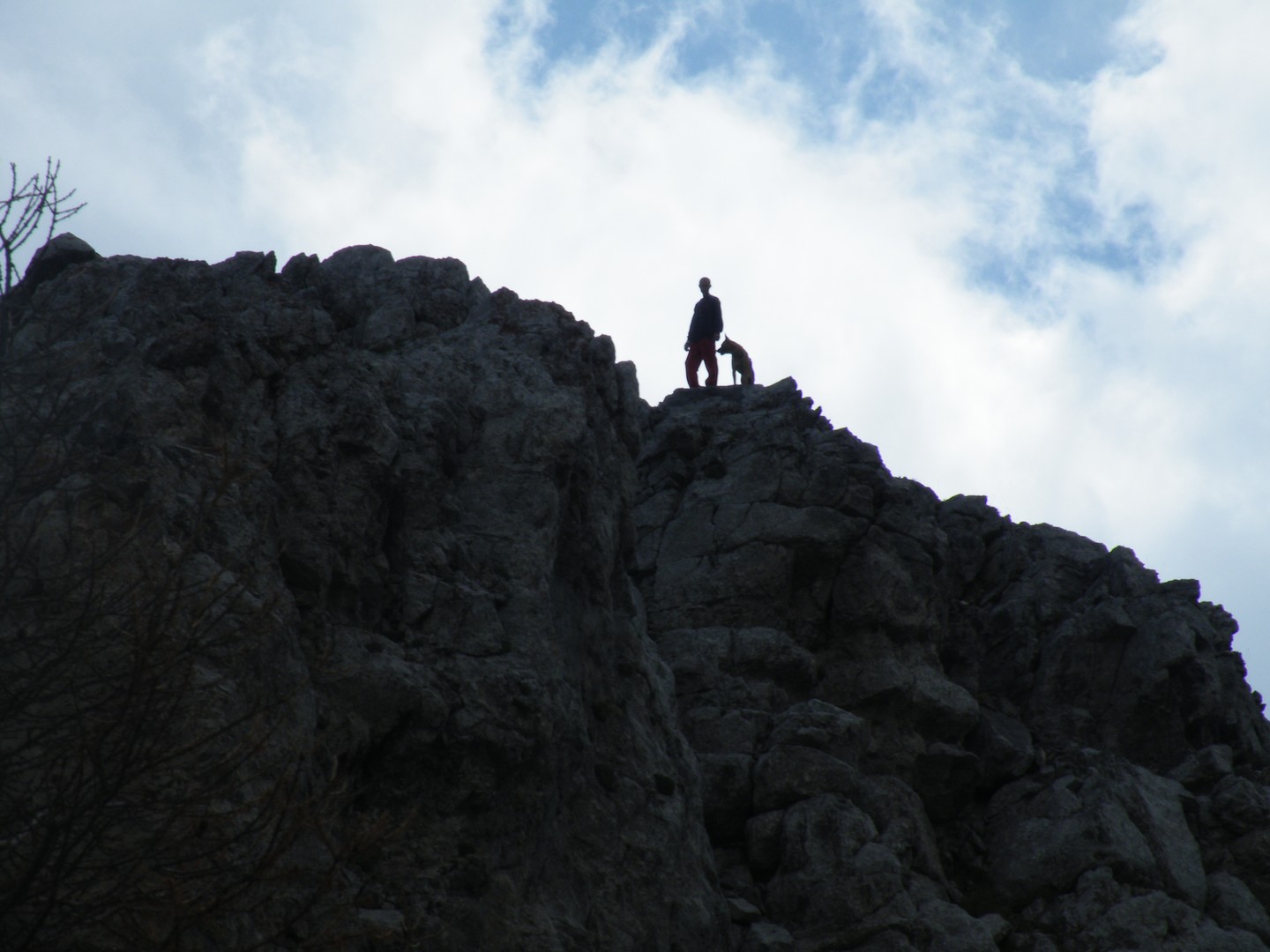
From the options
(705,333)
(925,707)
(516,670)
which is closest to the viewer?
(516,670)

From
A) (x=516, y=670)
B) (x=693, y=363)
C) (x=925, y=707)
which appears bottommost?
(x=516, y=670)

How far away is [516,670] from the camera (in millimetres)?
16656

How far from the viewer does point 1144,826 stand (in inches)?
914

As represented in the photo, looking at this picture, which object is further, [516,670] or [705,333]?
[705,333]

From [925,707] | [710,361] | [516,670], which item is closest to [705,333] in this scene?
[710,361]

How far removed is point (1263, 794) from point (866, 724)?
24.0 feet

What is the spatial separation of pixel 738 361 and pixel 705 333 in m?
1.28

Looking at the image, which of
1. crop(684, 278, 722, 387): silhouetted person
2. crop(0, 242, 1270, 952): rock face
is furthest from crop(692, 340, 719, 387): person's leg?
crop(0, 242, 1270, 952): rock face

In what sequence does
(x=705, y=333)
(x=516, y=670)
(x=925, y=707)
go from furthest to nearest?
1. (x=705, y=333)
2. (x=925, y=707)
3. (x=516, y=670)

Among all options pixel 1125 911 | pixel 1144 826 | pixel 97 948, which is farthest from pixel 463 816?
pixel 1144 826

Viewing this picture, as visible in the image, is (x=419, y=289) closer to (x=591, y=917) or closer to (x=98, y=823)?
(x=591, y=917)

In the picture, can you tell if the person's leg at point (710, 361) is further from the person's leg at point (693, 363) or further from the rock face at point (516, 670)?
the rock face at point (516, 670)

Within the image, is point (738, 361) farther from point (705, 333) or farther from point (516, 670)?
point (516, 670)

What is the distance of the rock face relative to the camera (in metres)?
10.5
